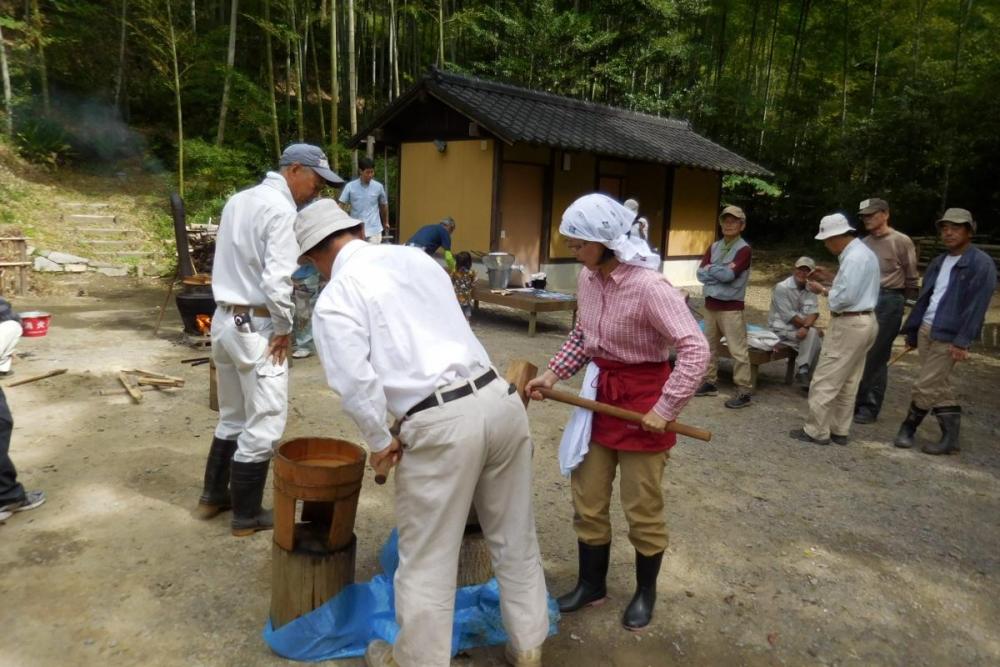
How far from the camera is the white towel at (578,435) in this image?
2656 mm

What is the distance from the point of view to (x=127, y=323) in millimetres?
8625

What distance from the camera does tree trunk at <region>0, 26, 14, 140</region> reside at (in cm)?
1605

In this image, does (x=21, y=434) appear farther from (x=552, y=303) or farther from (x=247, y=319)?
(x=552, y=303)

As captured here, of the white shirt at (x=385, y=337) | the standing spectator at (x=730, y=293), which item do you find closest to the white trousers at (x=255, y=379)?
the white shirt at (x=385, y=337)

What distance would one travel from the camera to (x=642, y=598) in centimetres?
279

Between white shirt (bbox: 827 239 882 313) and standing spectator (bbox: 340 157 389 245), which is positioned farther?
standing spectator (bbox: 340 157 389 245)

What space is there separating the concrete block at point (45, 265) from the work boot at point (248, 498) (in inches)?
440

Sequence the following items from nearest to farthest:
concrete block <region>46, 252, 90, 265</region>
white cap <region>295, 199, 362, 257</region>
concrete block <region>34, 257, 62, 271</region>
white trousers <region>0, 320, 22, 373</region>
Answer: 1. white cap <region>295, 199, 362, 257</region>
2. white trousers <region>0, 320, 22, 373</region>
3. concrete block <region>34, 257, 62, 271</region>
4. concrete block <region>46, 252, 90, 265</region>

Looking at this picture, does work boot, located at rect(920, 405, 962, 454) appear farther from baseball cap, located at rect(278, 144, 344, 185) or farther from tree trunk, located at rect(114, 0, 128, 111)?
tree trunk, located at rect(114, 0, 128, 111)

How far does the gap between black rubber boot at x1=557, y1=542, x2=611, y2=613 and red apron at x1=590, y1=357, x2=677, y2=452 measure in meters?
0.51

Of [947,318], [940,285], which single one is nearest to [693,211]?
[940,285]

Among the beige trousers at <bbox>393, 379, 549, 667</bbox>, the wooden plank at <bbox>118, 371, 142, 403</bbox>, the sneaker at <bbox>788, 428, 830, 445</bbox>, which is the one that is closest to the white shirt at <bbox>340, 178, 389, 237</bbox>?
the wooden plank at <bbox>118, 371, 142, 403</bbox>

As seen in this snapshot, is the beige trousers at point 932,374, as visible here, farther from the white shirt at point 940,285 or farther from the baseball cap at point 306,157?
the baseball cap at point 306,157

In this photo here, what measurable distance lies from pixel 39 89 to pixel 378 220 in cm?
1450
